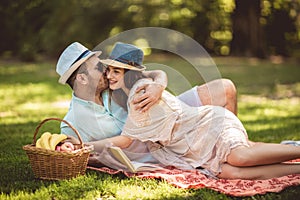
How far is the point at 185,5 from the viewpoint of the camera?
15008mm

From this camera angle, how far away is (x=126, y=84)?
3762mm

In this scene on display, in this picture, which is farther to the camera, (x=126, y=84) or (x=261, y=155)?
(x=126, y=84)

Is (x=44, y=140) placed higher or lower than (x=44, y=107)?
higher

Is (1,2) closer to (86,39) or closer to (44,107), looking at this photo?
(86,39)


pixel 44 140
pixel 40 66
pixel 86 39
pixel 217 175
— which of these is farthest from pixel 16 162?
pixel 86 39

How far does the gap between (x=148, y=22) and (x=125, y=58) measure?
10413 millimetres

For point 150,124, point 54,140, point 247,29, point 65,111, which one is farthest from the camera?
point 247,29

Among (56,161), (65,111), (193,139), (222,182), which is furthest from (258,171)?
(65,111)

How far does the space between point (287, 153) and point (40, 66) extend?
9209 mm

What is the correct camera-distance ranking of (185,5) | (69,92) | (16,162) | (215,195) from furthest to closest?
(185,5) < (69,92) < (16,162) < (215,195)

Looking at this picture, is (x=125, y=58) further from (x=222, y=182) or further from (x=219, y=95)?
(x=222, y=182)

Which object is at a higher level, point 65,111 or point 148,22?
point 148,22

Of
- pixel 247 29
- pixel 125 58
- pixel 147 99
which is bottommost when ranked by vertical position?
pixel 247 29

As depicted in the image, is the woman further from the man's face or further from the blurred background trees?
the blurred background trees
